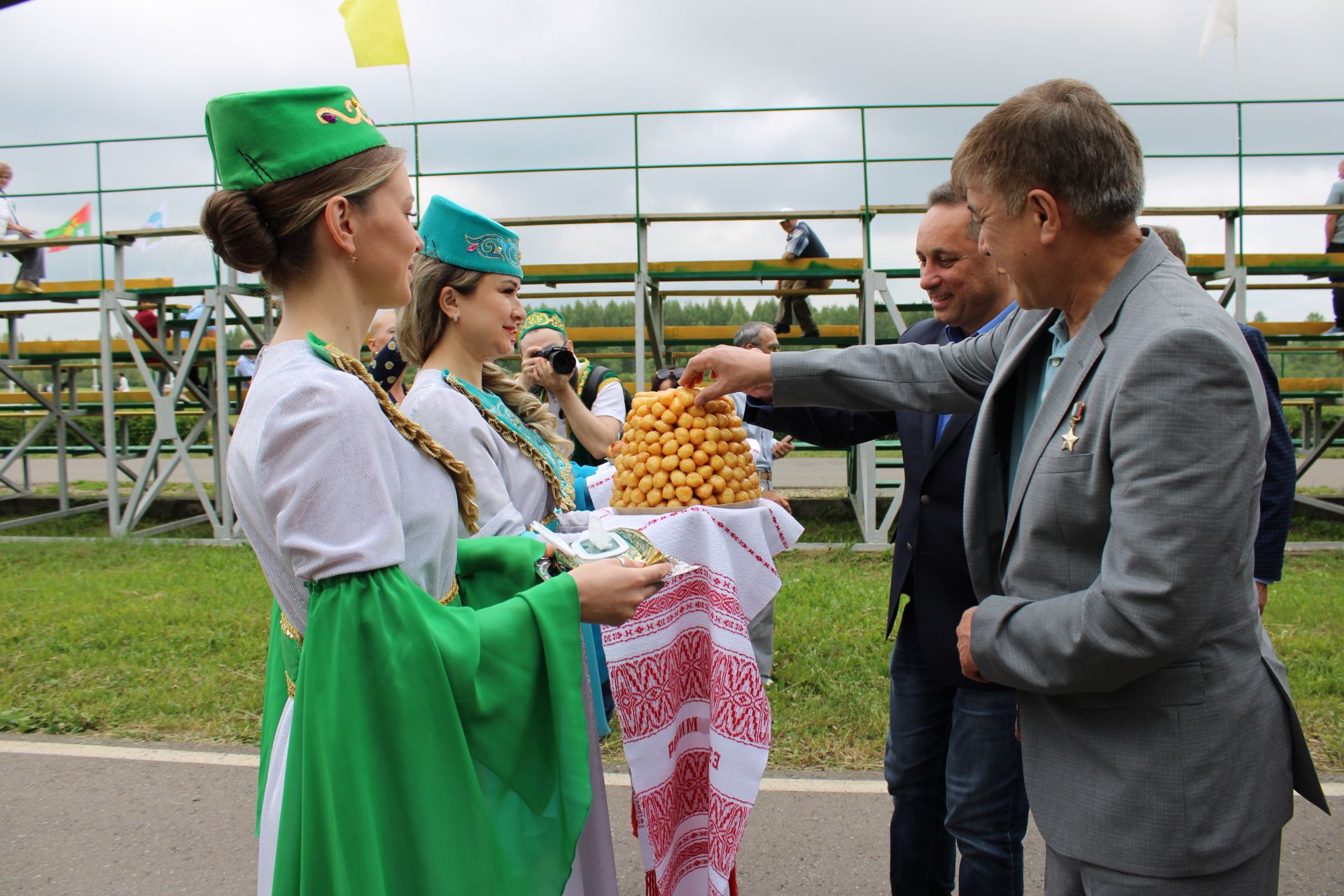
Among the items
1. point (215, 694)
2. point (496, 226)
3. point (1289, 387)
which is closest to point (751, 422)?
point (496, 226)

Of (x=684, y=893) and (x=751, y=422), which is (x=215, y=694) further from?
(x=751, y=422)

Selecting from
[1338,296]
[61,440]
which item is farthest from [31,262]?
[1338,296]

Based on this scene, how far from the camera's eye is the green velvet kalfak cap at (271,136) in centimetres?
152

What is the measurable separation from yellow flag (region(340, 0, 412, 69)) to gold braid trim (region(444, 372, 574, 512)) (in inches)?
116

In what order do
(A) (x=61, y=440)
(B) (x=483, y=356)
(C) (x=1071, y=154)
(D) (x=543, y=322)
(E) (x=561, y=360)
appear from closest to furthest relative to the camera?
(C) (x=1071, y=154) < (B) (x=483, y=356) < (E) (x=561, y=360) < (D) (x=543, y=322) < (A) (x=61, y=440)

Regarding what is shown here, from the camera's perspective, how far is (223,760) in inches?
164

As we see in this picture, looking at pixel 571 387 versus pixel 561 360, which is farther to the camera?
pixel 571 387

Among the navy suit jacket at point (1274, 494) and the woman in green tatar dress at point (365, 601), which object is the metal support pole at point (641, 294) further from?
the woman in green tatar dress at point (365, 601)

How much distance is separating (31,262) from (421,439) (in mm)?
11020

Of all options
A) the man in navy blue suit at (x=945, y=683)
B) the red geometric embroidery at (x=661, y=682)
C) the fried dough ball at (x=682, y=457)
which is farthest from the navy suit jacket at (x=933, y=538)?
the red geometric embroidery at (x=661, y=682)

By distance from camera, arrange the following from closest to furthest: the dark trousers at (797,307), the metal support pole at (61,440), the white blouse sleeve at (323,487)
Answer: the white blouse sleeve at (323,487) → the dark trousers at (797,307) → the metal support pole at (61,440)

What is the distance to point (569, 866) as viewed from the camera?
1.65 m

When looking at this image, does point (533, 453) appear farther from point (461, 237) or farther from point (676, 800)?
point (676, 800)

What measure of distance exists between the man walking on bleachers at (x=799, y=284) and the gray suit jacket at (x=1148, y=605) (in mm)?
7597
